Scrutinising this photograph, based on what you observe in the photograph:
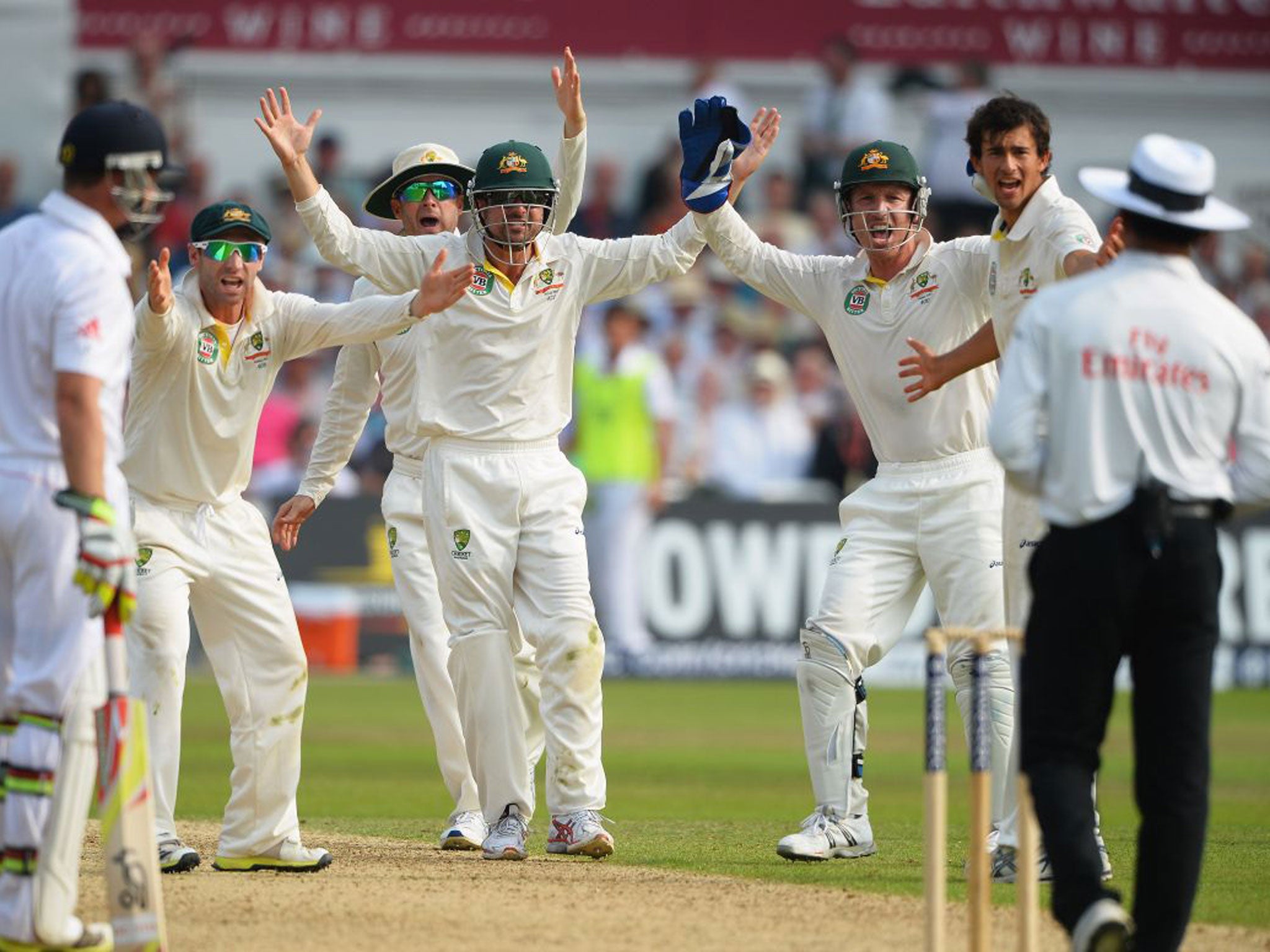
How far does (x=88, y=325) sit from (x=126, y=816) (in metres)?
1.29

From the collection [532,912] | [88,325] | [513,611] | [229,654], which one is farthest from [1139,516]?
[229,654]

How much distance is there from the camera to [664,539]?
16.4 metres

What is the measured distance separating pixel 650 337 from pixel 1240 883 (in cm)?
1288

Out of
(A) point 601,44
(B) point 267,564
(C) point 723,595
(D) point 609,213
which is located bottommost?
(C) point 723,595

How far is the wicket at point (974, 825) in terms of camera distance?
5.12m

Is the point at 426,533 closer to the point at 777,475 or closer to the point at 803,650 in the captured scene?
the point at 803,650

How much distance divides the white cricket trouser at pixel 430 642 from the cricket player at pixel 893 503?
137 cm

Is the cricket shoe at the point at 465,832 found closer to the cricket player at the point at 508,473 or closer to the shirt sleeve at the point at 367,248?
the cricket player at the point at 508,473

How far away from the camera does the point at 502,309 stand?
7785mm

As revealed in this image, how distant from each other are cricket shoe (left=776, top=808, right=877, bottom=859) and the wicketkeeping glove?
3040 millimetres

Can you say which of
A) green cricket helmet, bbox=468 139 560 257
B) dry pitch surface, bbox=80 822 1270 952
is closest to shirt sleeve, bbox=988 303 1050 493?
dry pitch surface, bbox=80 822 1270 952

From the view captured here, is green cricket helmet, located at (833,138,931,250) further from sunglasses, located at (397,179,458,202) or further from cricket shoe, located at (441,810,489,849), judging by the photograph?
cricket shoe, located at (441,810,489,849)

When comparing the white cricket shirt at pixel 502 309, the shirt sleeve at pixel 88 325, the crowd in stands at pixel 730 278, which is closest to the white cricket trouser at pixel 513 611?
the white cricket shirt at pixel 502 309

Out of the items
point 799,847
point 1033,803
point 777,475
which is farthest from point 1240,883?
point 777,475
